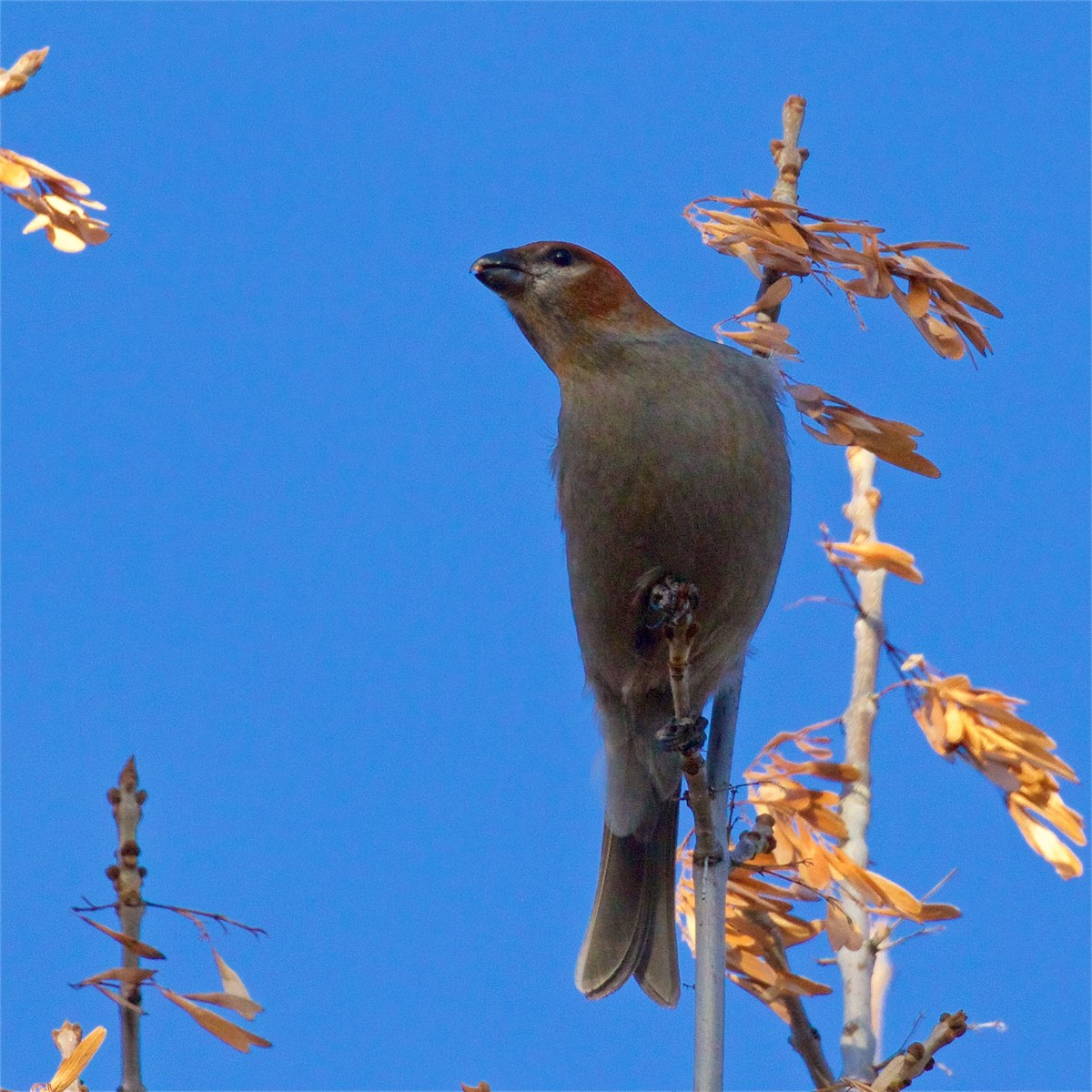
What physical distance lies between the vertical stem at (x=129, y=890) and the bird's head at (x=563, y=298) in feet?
9.66

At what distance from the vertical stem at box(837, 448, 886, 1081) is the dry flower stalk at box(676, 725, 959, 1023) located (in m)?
0.07

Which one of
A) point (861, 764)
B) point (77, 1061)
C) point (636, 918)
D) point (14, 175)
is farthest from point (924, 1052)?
point (14, 175)

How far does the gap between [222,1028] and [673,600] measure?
5.54 ft

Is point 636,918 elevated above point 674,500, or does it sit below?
below

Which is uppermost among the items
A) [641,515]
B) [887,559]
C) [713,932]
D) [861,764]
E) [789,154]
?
[789,154]

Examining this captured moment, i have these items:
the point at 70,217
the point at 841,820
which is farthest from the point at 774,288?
the point at 70,217

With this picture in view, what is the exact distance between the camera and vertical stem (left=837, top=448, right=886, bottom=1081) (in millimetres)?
3572

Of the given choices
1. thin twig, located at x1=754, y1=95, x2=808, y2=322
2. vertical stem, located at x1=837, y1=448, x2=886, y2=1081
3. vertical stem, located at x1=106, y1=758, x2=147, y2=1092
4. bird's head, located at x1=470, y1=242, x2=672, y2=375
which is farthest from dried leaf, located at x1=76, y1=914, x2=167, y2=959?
bird's head, located at x1=470, y1=242, x2=672, y2=375

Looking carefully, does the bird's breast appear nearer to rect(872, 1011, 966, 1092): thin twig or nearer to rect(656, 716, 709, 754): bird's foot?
rect(656, 716, 709, 754): bird's foot

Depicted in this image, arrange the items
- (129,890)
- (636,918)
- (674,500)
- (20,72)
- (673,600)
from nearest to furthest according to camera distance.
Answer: (129,890)
(20,72)
(673,600)
(674,500)
(636,918)

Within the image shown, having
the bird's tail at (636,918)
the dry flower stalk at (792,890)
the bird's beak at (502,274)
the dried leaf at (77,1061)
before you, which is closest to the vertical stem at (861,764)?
the dry flower stalk at (792,890)

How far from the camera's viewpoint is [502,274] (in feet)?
16.2

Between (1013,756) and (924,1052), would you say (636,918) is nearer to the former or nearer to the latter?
(1013,756)

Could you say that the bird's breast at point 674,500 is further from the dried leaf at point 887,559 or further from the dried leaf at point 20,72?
the dried leaf at point 20,72
